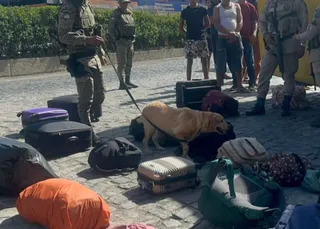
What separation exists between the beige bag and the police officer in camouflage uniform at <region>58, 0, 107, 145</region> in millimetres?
2102

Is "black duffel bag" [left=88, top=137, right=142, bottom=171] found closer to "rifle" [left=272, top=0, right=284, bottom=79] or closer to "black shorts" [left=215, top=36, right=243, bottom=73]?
"rifle" [left=272, top=0, right=284, bottom=79]

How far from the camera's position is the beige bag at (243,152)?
209 inches

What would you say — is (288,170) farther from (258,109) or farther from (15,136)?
(15,136)

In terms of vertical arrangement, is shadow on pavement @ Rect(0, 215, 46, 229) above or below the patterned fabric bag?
below

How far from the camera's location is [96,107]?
8.12 m

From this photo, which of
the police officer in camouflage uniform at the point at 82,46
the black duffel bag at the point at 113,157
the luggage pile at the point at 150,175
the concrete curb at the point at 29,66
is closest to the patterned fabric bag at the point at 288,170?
the luggage pile at the point at 150,175

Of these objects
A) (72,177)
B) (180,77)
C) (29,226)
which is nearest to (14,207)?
(29,226)

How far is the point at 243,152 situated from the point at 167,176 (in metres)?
0.87

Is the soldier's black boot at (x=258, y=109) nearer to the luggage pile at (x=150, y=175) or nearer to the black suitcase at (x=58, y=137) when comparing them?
the luggage pile at (x=150, y=175)

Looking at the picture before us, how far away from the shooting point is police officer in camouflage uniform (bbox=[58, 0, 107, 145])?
6.61 m

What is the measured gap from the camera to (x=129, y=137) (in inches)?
290

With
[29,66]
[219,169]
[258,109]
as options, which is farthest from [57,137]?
[29,66]

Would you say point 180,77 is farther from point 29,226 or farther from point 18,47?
point 29,226

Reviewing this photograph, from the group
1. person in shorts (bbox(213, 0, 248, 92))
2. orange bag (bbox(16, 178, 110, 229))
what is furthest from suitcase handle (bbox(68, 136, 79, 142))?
person in shorts (bbox(213, 0, 248, 92))
